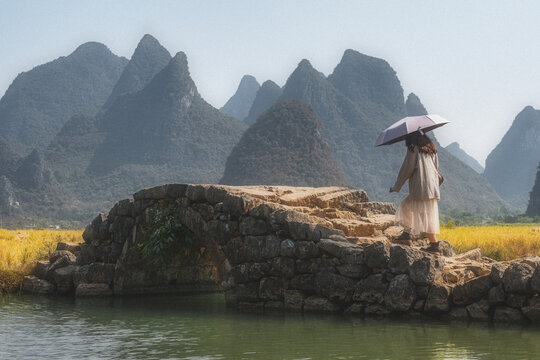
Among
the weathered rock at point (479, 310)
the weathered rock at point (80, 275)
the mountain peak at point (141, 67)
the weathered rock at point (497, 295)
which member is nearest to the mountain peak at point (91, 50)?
the mountain peak at point (141, 67)

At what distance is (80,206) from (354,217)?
317 ft

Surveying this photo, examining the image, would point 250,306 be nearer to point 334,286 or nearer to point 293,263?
point 293,263

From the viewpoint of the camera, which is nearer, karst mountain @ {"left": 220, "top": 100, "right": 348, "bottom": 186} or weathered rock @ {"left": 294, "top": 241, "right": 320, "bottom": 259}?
weathered rock @ {"left": 294, "top": 241, "right": 320, "bottom": 259}

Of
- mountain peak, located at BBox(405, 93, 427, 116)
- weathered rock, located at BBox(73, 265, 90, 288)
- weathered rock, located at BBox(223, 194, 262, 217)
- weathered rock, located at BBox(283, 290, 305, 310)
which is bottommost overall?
weathered rock, located at BBox(283, 290, 305, 310)

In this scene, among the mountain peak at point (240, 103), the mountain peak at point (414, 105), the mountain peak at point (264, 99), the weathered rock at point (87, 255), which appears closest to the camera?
the weathered rock at point (87, 255)

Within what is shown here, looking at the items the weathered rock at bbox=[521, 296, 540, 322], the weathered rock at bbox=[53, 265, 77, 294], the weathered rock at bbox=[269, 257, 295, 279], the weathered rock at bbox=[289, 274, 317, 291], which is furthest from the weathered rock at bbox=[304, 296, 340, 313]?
the weathered rock at bbox=[53, 265, 77, 294]

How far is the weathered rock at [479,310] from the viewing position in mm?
7195

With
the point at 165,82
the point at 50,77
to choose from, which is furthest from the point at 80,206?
the point at 50,77

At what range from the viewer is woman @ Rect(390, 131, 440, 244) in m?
8.80

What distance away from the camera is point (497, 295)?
23.4 feet

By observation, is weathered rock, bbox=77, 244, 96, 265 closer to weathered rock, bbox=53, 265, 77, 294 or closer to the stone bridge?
the stone bridge

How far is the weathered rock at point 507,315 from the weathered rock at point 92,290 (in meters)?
6.80

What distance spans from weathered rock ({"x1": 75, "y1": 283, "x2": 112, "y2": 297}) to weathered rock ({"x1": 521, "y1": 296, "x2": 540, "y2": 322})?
711cm

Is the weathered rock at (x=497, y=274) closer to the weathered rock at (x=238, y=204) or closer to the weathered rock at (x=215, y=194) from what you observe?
the weathered rock at (x=238, y=204)
